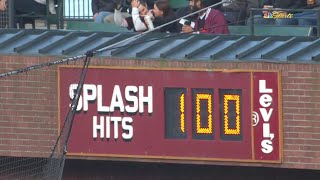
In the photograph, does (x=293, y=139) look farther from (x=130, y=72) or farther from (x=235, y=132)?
(x=130, y=72)

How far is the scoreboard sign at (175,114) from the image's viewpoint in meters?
13.5

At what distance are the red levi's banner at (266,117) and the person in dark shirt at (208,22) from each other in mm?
1743

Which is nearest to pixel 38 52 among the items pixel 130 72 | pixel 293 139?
pixel 130 72

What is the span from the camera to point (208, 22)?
49.6 feet

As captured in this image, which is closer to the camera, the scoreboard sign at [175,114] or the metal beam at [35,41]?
the scoreboard sign at [175,114]

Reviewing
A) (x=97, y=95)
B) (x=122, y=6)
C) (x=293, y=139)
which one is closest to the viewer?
(x=293, y=139)

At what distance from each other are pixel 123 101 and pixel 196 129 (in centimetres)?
93

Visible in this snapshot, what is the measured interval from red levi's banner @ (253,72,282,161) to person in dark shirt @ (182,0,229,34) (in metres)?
1.74

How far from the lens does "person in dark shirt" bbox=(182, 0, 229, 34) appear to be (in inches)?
591

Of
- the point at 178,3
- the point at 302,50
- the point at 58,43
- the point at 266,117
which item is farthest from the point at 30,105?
the point at 302,50

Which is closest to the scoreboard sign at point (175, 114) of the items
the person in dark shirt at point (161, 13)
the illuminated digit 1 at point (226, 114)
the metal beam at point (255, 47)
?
the illuminated digit 1 at point (226, 114)

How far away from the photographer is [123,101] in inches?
555

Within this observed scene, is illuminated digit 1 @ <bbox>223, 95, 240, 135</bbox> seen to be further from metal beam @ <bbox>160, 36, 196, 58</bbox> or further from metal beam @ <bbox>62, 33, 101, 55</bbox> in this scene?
metal beam @ <bbox>62, 33, 101, 55</bbox>

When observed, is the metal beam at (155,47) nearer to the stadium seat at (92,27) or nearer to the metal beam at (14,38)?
the stadium seat at (92,27)
